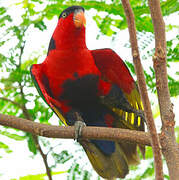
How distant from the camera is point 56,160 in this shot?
9.71ft

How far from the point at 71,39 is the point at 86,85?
445mm

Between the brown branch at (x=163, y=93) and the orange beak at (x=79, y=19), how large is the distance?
106 centimetres

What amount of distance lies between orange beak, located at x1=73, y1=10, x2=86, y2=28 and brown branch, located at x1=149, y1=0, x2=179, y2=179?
1.06 m

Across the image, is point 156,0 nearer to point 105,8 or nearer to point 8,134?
point 105,8

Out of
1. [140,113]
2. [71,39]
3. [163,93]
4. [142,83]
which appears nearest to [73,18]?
[71,39]

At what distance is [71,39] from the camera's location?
2.93 m

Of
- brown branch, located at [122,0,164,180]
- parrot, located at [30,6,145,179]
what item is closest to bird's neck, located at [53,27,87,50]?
parrot, located at [30,6,145,179]

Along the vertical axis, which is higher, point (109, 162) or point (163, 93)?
point (163, 93)

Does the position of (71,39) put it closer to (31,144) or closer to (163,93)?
(31,144)

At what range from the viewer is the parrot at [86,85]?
2867 millimetres

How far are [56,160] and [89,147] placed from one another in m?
0.33

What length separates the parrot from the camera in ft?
9.41

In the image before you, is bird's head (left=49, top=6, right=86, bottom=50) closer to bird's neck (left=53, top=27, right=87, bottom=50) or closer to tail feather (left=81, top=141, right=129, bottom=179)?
bird's neck (left=53, top=27, right=87, bottom=50)

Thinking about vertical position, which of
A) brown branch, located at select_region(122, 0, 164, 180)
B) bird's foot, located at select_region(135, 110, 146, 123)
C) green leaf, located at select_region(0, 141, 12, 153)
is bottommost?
green leaf, located at select_region(0, 141, 12, 153)
